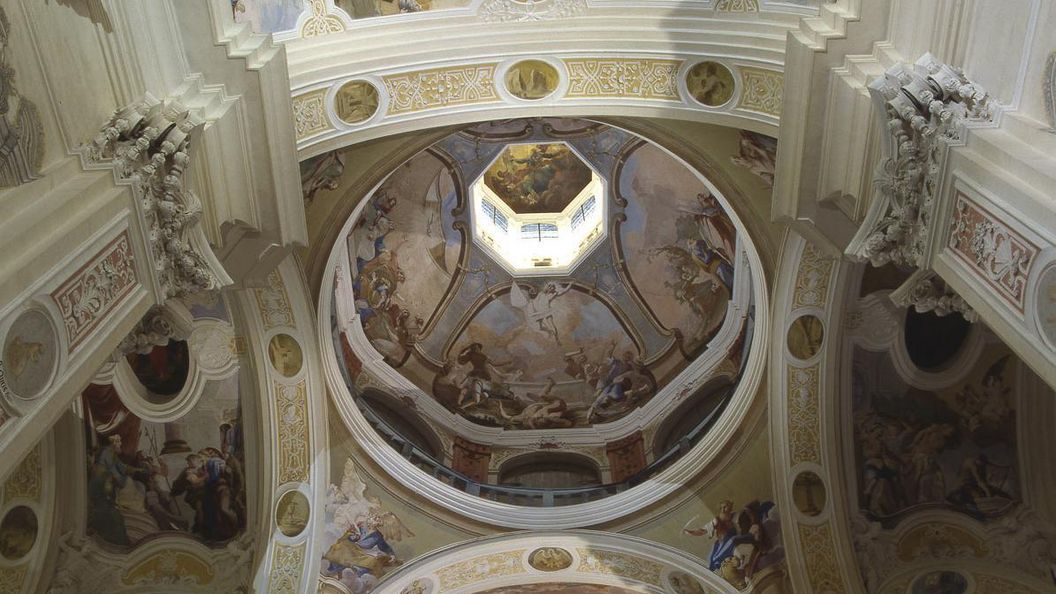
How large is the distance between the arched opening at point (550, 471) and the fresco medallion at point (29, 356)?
10696mm

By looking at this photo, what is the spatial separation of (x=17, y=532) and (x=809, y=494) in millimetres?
9428

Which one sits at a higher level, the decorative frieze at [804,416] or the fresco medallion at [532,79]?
the fresco medallion at [532,79]

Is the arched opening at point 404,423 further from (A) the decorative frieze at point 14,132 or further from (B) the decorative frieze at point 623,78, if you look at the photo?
(A) the decorative frieze at point 14,132

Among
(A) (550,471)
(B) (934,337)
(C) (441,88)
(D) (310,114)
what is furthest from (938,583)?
(D) (310,114)

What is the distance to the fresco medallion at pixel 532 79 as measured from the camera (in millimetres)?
10203

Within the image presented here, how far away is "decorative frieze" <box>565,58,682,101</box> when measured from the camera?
32.8ft

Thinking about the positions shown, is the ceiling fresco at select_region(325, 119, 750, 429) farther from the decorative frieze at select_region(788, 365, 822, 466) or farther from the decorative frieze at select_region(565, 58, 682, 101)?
the decorative frieze at select_region(565, 58, 682, 101)

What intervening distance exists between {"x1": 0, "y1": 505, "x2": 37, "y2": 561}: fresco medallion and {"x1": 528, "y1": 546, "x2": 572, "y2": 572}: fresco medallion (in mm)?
6073

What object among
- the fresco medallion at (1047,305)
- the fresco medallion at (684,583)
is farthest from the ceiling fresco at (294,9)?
the fresco medallion at (684,583)

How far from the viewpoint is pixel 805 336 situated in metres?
12.0

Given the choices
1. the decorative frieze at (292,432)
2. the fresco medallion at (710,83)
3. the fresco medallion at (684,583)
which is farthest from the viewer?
the fresco medallion at (684,583)

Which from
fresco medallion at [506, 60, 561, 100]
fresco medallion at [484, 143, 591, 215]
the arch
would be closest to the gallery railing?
the arch

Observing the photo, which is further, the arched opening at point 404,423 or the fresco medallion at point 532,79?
the arched opening at point 404,423

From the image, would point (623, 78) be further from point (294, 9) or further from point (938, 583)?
point (938, 583)
